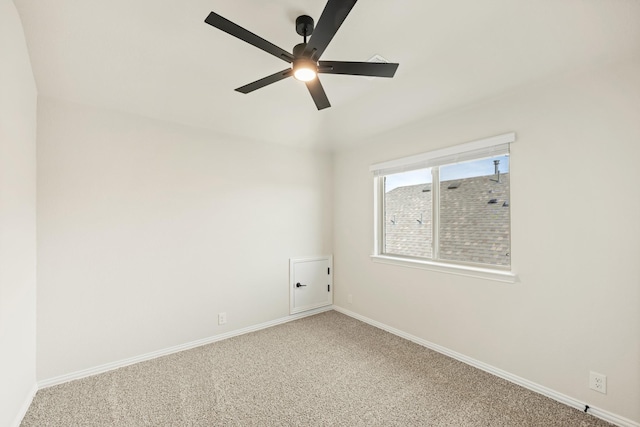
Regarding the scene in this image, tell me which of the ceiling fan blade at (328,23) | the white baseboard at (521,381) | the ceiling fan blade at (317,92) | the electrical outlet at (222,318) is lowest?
the white baseboard at (521,381)

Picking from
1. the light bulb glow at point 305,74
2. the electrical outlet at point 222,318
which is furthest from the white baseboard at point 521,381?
the light bulb glow at point 305,74

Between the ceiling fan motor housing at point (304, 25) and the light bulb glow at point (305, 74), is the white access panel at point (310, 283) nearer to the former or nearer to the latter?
the light bulb glow at point (305, 74)

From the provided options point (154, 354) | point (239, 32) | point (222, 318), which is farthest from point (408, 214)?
point (154, 354)

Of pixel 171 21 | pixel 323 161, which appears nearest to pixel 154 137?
pixel 171 21

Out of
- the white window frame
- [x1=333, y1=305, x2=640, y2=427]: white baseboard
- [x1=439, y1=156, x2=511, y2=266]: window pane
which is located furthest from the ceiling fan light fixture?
[x1=333, y1=305, x2=640, y2=427]: white baseboard

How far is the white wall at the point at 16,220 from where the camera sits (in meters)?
1.54

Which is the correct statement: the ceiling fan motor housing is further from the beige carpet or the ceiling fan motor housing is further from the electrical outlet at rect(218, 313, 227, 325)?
the electrical outlet at rect(218, 313, 227, 325)

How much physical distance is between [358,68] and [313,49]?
0.29 meters

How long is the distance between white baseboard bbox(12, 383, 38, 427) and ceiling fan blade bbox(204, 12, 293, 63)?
261 cm

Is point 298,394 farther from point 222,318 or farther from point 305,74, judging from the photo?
point 305,74

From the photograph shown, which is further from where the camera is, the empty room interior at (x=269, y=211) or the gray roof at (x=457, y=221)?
the gray roof at (x=457, y=221)

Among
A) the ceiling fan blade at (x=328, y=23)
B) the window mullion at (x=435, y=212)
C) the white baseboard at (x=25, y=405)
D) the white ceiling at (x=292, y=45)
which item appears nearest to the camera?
the ceiling fan blade at (x=328, y=23)

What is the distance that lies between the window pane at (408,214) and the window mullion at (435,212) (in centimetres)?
5

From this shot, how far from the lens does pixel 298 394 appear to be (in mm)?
2104
